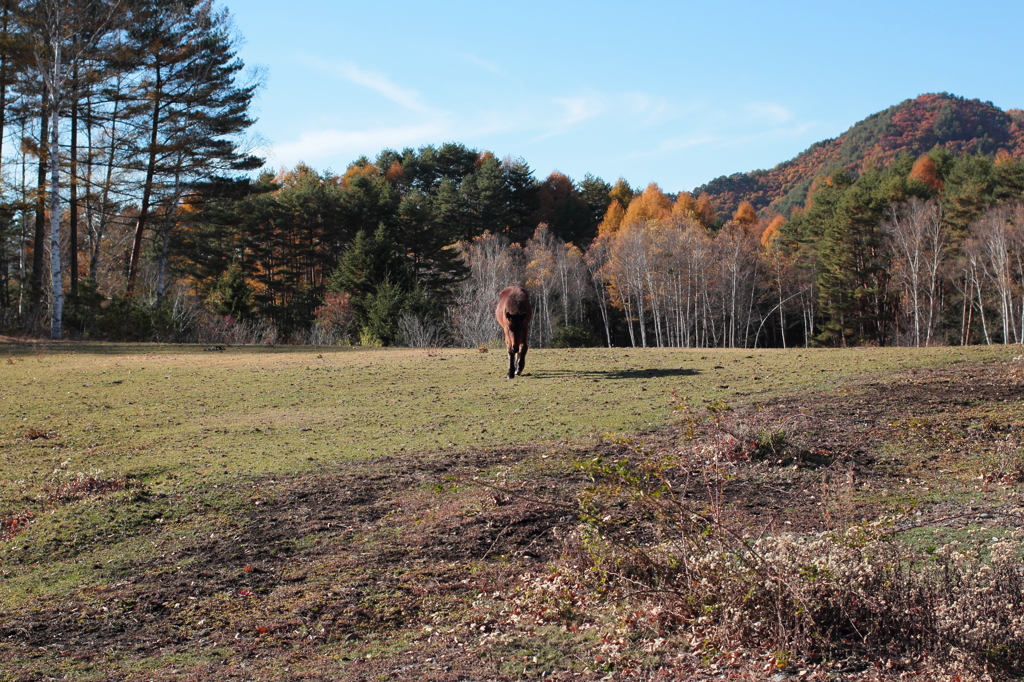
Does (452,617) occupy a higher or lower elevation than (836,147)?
lower

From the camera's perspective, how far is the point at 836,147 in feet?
474

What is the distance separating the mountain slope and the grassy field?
366 feet

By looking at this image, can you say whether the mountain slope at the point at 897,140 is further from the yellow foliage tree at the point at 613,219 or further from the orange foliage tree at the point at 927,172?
the yellow foliage tree at the point at 613,219

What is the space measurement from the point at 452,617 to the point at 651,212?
75.3 meters

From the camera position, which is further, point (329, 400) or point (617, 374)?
point (617, 374)

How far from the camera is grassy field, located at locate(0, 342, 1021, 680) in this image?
5.21 m

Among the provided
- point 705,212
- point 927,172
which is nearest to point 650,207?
point 705,212

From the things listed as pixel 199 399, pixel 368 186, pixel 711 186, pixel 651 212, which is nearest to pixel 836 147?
pixel 711 186

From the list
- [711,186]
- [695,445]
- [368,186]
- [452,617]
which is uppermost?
[711,186]

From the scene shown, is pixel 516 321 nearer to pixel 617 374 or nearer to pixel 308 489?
pixel 617 374

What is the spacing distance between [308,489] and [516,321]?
761 centimetres

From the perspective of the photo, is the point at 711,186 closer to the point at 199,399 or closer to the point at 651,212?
the point at 651,212

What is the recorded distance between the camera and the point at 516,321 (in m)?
15.4

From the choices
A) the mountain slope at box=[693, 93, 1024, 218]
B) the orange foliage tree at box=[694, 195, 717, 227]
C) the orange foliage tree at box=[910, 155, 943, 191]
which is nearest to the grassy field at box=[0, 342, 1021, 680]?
the orange foliage tree at box=[910, 155, 943, 191]
